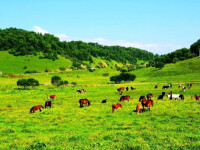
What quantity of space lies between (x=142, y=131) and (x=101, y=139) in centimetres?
346

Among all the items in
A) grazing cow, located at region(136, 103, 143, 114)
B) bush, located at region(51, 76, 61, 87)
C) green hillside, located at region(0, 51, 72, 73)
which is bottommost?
grazing cow, located at region(136, 103, 143, 114)

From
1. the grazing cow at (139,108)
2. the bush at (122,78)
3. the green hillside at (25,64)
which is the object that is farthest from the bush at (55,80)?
the green hillside at (25,64)

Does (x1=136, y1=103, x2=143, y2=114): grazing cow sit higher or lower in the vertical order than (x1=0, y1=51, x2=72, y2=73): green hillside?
lower

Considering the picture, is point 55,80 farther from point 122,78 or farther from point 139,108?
point 139,108

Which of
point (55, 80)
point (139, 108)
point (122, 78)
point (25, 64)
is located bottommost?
point (139, 108)

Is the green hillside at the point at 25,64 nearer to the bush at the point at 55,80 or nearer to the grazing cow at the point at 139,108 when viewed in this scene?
the bush at the point at 55,80

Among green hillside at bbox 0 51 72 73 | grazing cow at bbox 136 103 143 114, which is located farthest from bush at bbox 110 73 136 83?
green hillside at bbox 0 51 72 73

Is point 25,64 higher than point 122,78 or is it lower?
higher

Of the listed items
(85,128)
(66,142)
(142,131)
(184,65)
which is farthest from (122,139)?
(184,65)

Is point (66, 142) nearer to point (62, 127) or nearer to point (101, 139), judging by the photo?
point (101, 139)

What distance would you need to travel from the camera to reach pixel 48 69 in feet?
579

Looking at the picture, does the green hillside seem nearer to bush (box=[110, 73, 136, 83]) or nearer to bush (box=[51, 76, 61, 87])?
bush (box=[51, 76, 61, 87])

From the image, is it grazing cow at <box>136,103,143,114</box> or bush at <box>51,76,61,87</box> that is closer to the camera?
grazing cow at <box>136,103,143,114</box>

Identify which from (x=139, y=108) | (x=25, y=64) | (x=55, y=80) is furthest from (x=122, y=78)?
(x=25, y=64)
